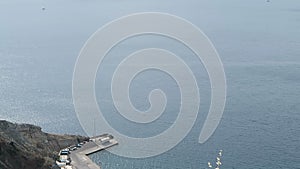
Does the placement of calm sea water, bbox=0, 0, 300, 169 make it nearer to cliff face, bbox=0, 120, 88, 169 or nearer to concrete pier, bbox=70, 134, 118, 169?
concrete pier, bbox=70, 134, 118, 169

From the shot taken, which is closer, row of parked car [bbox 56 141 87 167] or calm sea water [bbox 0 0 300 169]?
row of parked car [bbox 56 141 87 167]

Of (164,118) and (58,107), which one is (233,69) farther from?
(58,107)

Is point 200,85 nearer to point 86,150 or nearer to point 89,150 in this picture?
point 89,150

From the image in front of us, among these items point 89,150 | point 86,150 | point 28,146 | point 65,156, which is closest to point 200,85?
point 89,150

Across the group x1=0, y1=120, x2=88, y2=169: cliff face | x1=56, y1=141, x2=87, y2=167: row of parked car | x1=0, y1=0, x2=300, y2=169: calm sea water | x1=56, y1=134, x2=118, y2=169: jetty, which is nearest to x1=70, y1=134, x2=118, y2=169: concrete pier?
x1=56, y1=134, x2=118, y2=169: jetty

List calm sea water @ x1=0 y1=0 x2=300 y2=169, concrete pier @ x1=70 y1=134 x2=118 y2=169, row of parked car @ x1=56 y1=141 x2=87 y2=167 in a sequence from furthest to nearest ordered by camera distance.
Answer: calm sea water @ x1=0 y1=0 x2=300 y2=169 < concrete pier @ x1=70 y1=134 x2=118 y2=169 < row of parked car @ x1=56 y1=141 x2=87 y2=167

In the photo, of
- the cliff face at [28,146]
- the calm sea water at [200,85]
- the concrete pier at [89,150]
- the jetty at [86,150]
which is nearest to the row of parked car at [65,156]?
the jetty at [86,150]

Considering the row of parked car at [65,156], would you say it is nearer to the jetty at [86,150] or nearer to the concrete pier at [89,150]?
the jetty at [86,150]
